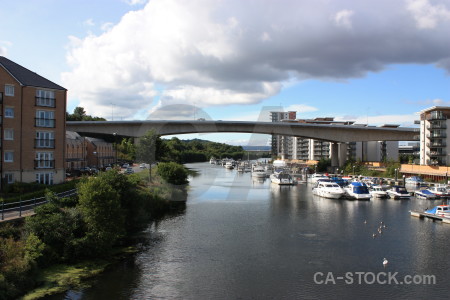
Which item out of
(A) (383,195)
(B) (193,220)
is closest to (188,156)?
(A) (383,195)

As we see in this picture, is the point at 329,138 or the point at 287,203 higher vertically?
the point at 329,138

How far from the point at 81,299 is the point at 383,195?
52620 mm

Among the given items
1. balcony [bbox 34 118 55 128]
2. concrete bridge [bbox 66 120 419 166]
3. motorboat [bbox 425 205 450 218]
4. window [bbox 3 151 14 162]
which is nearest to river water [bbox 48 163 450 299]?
motorboat [bbox 425 205 450 218]

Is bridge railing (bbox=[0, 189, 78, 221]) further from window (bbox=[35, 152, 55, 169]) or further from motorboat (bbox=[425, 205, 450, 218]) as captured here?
motorboat (bbox=[425, 205, 450, 218])

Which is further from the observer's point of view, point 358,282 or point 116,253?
point 116,253

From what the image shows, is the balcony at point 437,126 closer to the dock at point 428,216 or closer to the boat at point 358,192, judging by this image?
the boat at point 358,192

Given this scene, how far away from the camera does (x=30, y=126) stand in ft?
133

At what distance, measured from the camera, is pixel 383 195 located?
61312 mm

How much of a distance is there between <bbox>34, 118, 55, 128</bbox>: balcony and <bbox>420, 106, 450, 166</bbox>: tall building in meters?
81.0

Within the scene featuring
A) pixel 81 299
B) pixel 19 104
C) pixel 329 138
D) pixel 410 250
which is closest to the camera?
pixel 81 299

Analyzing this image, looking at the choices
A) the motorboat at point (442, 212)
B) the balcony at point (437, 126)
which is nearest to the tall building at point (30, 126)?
the motorboat at point (442, 212)

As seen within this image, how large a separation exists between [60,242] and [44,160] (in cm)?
1944

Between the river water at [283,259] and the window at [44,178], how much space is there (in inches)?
530

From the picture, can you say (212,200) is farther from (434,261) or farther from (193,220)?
(434,261)
